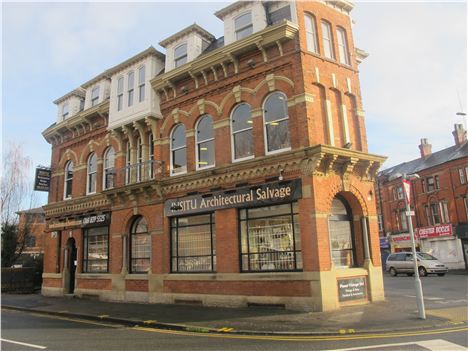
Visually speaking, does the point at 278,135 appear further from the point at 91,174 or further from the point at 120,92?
the point at 91,174

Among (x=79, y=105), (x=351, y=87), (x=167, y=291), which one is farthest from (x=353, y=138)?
(x=79, y=105)

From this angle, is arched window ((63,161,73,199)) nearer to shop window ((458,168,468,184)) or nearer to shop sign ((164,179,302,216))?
shop sign ((164,179,302,216))

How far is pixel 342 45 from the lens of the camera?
55.5 feet

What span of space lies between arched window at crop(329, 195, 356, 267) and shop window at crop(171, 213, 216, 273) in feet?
16.2

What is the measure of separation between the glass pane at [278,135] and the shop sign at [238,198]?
1621 mm

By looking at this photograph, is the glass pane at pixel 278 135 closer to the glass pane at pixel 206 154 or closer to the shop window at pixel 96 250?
the glass pane at pixel 206 154

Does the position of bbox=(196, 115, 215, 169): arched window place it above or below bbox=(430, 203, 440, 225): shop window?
above

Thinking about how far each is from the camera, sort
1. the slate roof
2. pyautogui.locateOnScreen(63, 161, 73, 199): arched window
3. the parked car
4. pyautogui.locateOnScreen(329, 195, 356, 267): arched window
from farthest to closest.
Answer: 1. the slate roof
2. the parked car
3. pyautogui.locateOnScreen(63, 161, 73, 199): arched window
4. pyautogui.locateOnScreen(329, 195, 356, 267): arched window

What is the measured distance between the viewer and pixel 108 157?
22.1 m

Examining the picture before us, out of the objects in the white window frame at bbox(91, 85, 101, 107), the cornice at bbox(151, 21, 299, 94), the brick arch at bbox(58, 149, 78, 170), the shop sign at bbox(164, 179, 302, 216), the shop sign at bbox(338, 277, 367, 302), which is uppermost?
the white window frame at bbox(91, 85, 101, 107)

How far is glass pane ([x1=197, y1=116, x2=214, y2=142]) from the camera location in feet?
56.9

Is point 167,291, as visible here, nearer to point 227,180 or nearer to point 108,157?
point 227,180

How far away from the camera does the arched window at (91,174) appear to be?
22622 mm

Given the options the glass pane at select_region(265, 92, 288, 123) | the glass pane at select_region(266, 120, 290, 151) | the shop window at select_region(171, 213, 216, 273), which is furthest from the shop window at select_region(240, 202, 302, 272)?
the glass pane at select_region(265, 92, 288, 123)
